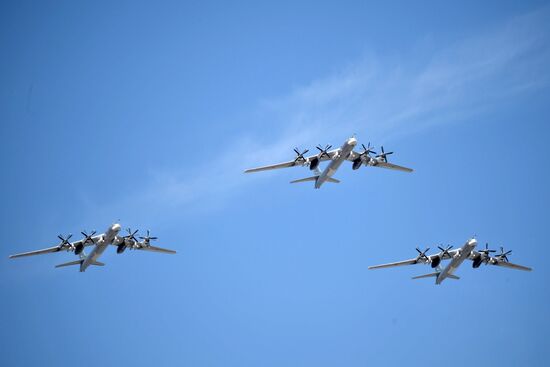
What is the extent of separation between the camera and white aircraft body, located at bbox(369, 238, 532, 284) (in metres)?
61.8

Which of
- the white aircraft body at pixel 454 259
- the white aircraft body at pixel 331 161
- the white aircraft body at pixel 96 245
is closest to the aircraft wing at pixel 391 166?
the white aircraft body at pixel 331 161

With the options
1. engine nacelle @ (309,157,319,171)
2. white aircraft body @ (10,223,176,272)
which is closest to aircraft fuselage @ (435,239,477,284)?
engine nacelle @ (309,157,319,171)

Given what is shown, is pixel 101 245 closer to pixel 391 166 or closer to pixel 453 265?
pixel 391 166

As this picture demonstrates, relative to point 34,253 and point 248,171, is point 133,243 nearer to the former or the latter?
point 34,253

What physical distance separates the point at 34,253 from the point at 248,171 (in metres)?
21.3


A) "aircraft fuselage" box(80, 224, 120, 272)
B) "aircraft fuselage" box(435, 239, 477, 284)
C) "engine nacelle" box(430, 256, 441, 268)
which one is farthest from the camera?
"engine nacelle" box(430, 256, 441, 268)

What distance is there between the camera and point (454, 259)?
62688 millimetres

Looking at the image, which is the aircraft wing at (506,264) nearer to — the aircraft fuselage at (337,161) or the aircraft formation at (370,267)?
the aircraft formation at (370,267)

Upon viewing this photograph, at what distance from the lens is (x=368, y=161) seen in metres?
65.5

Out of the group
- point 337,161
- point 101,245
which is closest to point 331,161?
point 337,161

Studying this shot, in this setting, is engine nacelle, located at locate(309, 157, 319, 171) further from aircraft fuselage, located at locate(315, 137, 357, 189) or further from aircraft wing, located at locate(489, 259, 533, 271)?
aircraft wing, located at locate(489, 259, 533, 271)

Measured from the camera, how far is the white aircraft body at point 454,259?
2434 inches

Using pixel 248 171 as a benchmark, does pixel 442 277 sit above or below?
below

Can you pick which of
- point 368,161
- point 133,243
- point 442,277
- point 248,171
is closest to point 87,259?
point 133,243
